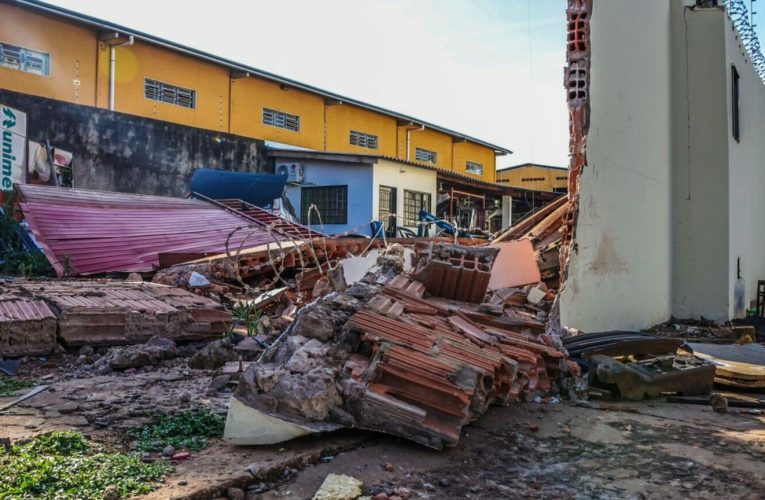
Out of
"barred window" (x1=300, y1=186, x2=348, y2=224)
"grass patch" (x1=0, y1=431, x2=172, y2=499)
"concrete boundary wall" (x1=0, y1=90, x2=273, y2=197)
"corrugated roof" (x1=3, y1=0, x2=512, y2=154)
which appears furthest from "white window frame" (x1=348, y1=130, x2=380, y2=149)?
"grass patch" (x1=0, y1=431, x2=172, y2=499)

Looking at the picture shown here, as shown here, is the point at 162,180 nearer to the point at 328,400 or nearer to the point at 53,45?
the point at 53,45

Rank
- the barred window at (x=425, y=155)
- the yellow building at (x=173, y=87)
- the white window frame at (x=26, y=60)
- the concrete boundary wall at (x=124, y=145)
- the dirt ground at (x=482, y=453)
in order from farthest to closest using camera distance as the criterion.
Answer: the barred window at (x=425, y=155), the yellow building at (x=173, y=87), the white window frame at (x=26, y=60), the concrete boundary wall at (x=124, y=145), the dirt ground at (x=482, y=453)

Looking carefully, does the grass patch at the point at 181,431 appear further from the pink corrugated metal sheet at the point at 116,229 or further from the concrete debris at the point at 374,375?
the pink corrugated metal sheet at the point at 116,229

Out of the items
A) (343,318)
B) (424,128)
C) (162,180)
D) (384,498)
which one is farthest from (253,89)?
(384,498)

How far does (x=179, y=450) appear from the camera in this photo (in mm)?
Answer: 3148

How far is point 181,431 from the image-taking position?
3418mm

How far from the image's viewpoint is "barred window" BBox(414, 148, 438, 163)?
97.1ft

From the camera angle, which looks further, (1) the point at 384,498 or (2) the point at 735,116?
(2) the point at 735,116

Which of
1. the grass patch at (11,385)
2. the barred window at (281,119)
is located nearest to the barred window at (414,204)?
the barred window at (281,119)

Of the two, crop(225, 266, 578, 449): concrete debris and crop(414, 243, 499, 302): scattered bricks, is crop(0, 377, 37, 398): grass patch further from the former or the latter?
crop(414, 243, 499, 302): scattered bricks

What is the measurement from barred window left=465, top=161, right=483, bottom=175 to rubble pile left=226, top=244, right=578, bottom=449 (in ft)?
95.3

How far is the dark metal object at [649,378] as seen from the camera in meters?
5.09

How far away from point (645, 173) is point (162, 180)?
529 inches

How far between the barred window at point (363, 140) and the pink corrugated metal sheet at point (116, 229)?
14.3 m
